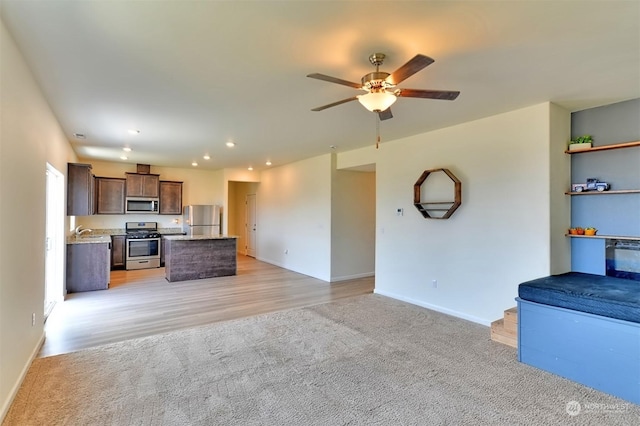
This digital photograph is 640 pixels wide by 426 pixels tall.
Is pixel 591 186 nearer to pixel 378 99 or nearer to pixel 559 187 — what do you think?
pixel 559 187

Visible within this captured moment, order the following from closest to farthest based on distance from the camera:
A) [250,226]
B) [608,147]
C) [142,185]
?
[608,147]
[142,185]
[250,226]

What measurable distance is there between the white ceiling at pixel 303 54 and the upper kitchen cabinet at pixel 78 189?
1.53m

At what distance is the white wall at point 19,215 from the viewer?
2236 millimetres

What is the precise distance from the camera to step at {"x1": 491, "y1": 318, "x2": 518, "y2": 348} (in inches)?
134

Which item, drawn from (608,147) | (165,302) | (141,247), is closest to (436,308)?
(608,147)

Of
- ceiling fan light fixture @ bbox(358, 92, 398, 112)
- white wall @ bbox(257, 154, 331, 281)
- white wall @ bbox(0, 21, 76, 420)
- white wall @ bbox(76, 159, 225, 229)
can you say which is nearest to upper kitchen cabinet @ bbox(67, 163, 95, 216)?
white wall @ bbox(0, 21, 76, 420)

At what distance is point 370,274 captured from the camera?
23.8ft

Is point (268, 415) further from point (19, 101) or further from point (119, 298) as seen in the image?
point (119, 298)

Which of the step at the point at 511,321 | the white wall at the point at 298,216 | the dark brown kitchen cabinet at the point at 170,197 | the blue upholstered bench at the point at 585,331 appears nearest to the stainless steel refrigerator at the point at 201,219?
the dark brown kitchen cabinet at the point at 170,197

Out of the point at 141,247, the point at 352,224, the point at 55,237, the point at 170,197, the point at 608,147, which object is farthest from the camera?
A: the point at 170,197

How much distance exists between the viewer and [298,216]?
306 inches

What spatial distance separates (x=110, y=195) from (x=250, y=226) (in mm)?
4015

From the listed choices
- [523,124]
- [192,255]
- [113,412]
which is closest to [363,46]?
[523,124]

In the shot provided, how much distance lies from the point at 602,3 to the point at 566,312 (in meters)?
2.40
